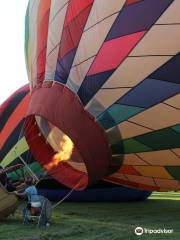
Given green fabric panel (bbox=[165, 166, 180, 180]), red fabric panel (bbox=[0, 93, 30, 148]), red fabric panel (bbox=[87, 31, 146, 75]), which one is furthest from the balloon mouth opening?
red fabric panel (bbox=[0, 93, 30, 148])

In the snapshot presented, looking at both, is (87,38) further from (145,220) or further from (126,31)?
(145,220)

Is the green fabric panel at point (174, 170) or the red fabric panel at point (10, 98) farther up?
the red fabric panel at point (10, 98)

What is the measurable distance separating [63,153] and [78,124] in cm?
163

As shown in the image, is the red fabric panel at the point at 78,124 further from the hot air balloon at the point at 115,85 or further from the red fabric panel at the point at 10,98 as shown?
the red fabric panel at the point at 10,98

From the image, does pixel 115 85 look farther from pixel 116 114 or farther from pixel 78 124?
pixel 78 124

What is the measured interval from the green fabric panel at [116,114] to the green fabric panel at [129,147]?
0.35 metres

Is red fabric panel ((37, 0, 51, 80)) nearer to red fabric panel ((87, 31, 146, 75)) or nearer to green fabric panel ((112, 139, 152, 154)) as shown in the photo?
red fabric panel ((87, 31, 146, 75))

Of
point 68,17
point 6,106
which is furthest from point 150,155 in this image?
point 6,106

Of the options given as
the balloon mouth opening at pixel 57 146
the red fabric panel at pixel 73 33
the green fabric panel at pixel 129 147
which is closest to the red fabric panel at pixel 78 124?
the green fabric panel at pixel 129 147

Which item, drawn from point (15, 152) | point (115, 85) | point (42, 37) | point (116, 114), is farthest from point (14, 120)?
point (115, 85)

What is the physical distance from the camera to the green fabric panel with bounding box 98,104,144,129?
22.3 feet

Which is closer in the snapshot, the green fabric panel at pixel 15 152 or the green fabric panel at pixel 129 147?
the green fabric panel at pixel 129 147

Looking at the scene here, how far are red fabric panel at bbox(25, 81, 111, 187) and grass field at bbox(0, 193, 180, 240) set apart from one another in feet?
2.60

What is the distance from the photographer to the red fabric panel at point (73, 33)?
7.15 metres
